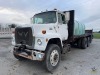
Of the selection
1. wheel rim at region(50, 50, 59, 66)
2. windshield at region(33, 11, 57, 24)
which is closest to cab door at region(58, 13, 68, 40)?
windshield at region(33, 11, 57, 24)

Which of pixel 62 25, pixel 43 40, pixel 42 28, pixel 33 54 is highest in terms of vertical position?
pixel 62 25

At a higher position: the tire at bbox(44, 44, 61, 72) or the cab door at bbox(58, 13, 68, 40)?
the cab door at bbox(58, 13, 68, 40)

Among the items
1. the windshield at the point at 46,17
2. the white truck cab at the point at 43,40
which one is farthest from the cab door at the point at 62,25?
the windshield at the point at 46,17

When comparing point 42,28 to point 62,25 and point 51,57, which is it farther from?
point 62,25

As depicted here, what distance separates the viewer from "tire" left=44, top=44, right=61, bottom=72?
4906mm

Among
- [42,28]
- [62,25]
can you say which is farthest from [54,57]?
[62,25]

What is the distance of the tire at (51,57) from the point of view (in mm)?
4906

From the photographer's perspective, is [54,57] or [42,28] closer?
[42,28]

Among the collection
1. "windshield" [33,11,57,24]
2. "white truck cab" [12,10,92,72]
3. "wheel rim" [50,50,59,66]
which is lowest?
"wheel rim" [50,50,59,66]

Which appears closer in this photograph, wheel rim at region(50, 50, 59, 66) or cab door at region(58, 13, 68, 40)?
wheel rim at region(50, 50, 59, 66)

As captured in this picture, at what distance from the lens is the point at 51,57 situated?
5098 mm

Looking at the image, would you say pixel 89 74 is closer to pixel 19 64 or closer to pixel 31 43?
pixel 31 43

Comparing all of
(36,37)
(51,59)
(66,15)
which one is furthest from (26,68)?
(66,15)

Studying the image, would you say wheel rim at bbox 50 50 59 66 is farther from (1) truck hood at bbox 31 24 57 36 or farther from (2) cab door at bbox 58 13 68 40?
(2) cab door at bbox 58 13 68 40
